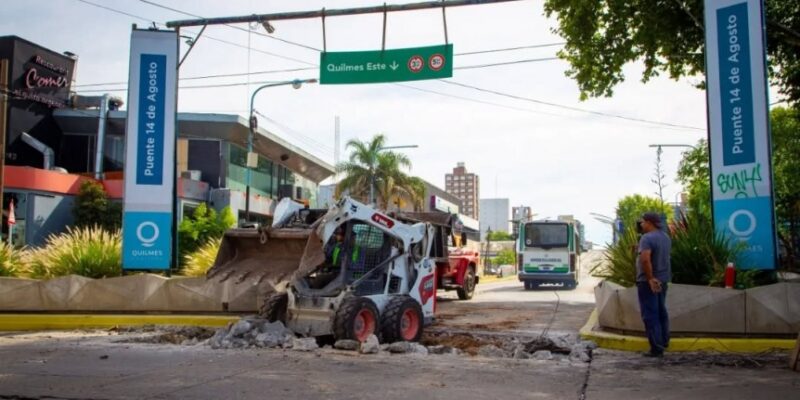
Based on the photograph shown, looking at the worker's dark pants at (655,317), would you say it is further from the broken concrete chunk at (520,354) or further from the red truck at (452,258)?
the red truck at (452,258)

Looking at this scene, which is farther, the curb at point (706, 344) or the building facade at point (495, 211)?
the building facade at point (495, 211)

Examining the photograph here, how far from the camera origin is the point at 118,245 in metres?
14.3

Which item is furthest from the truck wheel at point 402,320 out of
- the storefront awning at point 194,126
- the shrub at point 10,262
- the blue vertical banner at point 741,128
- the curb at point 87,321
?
the storefront awning at point 194,126

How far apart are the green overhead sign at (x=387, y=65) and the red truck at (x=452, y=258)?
299cm

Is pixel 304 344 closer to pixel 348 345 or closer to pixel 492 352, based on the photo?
pixel 348 345

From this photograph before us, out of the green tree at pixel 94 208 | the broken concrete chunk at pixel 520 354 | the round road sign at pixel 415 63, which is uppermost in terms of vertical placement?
the round road sign at pixel 415 63

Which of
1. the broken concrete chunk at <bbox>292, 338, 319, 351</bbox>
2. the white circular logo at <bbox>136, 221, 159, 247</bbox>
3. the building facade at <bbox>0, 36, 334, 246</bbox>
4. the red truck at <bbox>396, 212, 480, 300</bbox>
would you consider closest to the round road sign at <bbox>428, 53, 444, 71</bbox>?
the red truck at <bbox>396, 212, 480, 300</bbox>

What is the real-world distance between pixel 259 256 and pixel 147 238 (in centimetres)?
303

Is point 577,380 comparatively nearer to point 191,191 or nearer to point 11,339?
point 11,339

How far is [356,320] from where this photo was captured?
9047 millimetres

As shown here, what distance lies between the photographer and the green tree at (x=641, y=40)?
614 inches

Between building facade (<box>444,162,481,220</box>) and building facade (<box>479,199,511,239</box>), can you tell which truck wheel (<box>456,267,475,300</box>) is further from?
building facade (<box>444,162,481,220</box>)

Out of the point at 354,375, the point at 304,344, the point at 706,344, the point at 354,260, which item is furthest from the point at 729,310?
the point at 304,344

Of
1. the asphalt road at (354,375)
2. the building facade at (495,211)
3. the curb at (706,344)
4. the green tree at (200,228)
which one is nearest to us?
the asphalt road at (354,375)
